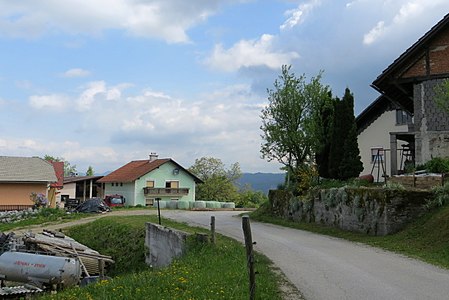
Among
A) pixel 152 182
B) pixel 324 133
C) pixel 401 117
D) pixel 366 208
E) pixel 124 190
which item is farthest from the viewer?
pixel 124 190

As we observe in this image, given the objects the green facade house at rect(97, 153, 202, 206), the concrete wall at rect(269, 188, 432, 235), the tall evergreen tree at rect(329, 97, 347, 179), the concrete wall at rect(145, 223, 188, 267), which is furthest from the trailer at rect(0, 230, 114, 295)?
the green facade house at rect(97, 153, 202, 206)

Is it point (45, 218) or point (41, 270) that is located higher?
point (45, 218)

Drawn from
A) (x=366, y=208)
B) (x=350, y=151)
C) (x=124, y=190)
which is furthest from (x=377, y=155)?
(x=124, y=190)

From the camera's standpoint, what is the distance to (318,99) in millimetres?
30234

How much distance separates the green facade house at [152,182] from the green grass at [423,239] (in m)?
43.0

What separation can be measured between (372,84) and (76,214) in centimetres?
2472

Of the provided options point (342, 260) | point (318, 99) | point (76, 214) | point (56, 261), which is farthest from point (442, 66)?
point (76, 214)

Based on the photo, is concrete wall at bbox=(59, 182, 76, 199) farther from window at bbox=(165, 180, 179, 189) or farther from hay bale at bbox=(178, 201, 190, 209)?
hay bale at bbox=(178, 201, 190, 209)

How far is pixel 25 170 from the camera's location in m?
47.4

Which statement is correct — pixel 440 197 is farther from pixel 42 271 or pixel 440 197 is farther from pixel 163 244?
pixel 42 271

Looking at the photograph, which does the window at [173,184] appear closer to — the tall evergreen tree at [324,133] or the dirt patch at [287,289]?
the tall evergreen tree at [324,133]

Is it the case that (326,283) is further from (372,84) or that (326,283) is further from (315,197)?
(372,84)

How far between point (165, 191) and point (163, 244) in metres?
41.2

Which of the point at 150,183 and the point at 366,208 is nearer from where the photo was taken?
the point at 366,208
